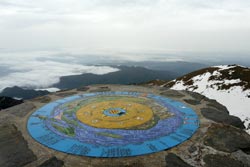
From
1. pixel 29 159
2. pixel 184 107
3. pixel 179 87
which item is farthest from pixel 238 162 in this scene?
pixel 179 87

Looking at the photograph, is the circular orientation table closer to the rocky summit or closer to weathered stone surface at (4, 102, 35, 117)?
the rocky summit

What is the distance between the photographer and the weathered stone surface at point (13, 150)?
34.0 ft

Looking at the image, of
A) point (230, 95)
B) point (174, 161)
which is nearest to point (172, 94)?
point (174, 161)

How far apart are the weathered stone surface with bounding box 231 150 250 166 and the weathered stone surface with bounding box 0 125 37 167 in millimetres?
10446

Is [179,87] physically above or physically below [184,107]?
below

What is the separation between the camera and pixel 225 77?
138 ft

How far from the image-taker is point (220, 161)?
34.3ft

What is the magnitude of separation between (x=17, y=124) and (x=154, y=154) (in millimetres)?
10154

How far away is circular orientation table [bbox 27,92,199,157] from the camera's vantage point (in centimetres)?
1168

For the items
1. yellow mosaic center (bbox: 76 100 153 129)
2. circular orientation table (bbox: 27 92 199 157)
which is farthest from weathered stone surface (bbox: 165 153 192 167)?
yellow mosaic center (bbox: 76 100 153 129)

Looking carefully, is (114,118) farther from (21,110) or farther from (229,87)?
(229,87)

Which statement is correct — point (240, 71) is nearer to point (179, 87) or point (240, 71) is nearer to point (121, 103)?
point (179, 87)

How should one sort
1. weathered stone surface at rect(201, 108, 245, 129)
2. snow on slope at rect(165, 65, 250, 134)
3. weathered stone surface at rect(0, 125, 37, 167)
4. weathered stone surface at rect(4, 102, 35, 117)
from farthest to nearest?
snow on slope at rect(165, 65, 250, 134) → weathered stone surface at rect(4, 102, 35, 117) → weathered stone surface at rect(201, 108, 245, 129) → weathered stone surface at rect(0, 125, 37, 167)

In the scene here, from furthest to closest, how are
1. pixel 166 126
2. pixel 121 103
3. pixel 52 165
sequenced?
1. pixel 121 103
2. pixel 166 126
3. pixel 52 165
